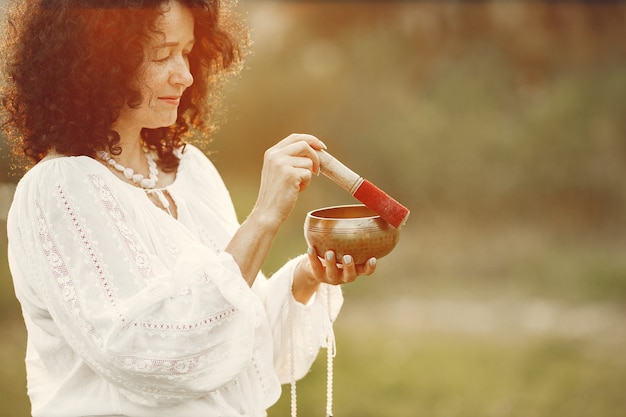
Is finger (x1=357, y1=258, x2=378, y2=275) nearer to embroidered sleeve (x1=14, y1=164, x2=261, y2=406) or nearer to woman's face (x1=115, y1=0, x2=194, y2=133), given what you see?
embroidered sleeve (x1=14, y1=164, x2=261, y2=406)

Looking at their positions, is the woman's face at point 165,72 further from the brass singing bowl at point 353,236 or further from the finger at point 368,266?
the finger at point 368,266

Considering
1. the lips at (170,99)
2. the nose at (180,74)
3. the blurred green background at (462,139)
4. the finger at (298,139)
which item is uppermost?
the nose at (180,74)

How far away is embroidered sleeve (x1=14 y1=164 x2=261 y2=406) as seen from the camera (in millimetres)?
1713

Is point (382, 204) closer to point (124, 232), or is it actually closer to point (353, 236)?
point (353, 236)

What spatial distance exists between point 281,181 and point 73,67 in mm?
549

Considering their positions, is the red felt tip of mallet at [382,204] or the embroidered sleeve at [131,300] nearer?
the embroidered sleeve at [131,300]

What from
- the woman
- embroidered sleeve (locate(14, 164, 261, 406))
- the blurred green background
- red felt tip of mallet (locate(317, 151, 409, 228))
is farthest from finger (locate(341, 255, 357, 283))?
the blurred green background

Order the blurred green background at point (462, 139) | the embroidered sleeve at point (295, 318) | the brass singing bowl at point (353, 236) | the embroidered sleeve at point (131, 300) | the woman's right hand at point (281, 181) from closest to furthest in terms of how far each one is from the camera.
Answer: the embroidered sleeve at point (131, 300) < the woman's right hand at point (281, 181) < the brass singing bowl at point (353, 236) < the embroidered sleeve at point (295, 318) < the blurred green background at point (462, 139)

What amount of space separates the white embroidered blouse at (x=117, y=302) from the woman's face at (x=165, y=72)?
0.58 feet

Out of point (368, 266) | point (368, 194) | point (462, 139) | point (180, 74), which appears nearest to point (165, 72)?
point (180, 74)

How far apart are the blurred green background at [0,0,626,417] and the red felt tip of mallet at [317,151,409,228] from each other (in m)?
3.87

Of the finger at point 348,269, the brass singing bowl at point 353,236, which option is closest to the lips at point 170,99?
the brass singing bowl at point 353,236

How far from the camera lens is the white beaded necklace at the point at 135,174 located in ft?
6.56

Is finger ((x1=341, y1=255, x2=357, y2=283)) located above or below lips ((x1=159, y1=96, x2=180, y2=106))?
below
